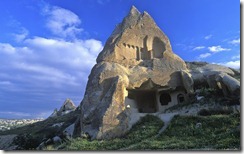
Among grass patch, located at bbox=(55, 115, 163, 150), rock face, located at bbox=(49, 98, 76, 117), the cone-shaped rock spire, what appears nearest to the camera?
grass patch, located at bbox=(55, 115, 163, 150)

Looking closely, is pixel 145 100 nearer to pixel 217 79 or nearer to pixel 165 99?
pixel 165 99

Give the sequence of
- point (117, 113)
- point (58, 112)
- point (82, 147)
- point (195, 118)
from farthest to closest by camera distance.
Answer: point (58, 112) → point (117, 113) → point (195, 118) → point (82, 147)

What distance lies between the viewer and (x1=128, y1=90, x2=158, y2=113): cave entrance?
25308 mm

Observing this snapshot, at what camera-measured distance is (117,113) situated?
19594mm

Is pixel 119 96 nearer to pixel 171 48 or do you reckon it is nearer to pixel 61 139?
pixel 61 139

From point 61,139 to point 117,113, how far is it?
3784mm

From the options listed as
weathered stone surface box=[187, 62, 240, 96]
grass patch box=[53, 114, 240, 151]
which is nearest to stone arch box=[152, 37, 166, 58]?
weathered stone surface box=[187, 62, 240, 96]

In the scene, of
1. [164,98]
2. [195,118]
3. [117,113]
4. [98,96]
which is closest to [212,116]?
[195,118]

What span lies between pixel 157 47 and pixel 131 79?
5610 millimetres

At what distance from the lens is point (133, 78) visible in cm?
2295

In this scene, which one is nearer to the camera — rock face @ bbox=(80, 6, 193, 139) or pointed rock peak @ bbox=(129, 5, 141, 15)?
rock face @ bbox=(80, 6, 193, 139)

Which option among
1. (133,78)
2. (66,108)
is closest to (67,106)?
(66,108)

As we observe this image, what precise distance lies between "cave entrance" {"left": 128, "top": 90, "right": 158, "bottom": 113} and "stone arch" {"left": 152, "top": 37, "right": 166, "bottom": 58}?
340cm

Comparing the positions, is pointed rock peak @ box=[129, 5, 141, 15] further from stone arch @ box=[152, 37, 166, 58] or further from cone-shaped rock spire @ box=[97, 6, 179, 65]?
stone arch @ box=[152, 37, 166, 58]
